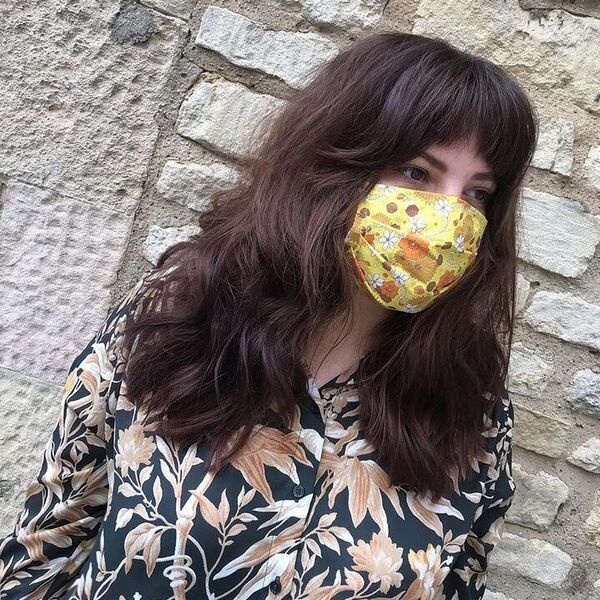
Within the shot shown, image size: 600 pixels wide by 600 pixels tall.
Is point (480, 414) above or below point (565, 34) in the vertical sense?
below

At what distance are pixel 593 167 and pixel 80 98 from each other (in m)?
1.13

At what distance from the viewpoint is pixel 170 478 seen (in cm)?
97

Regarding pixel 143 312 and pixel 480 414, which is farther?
pixel 480 414

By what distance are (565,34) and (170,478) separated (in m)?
1.21

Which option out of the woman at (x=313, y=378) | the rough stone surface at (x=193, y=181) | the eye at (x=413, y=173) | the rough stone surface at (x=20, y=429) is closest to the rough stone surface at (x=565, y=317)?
the woman at (x=313, y=378)

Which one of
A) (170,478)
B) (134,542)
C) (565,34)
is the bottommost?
(134,542)

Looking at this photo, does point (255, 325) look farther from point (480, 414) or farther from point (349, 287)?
point (480, 414)

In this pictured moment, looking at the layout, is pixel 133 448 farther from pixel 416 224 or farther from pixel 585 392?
pixel 585 392

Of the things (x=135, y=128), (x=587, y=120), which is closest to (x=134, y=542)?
(x=135, y=128)

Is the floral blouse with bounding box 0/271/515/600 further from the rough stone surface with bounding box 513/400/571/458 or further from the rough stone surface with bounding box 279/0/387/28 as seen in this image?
the rough stone surface with bounding box 279/0/387/28

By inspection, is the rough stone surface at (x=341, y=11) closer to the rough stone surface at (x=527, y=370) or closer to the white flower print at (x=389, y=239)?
the white flower print at (x=389, y=239)

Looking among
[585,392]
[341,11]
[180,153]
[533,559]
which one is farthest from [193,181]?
[533,559]

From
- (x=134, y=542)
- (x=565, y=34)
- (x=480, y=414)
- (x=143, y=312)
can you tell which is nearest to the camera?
(x=134, y=542)

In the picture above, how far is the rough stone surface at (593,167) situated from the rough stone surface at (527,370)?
397mm
